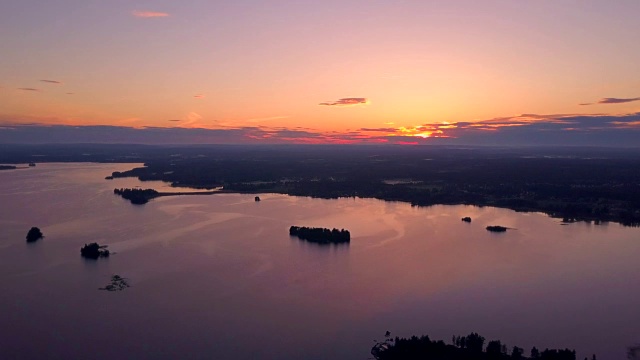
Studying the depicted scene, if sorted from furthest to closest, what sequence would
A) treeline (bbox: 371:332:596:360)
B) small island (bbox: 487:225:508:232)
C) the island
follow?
the island, small island (bbox: 487:225:508:232), treeline (bbox: 371:332:596:360)

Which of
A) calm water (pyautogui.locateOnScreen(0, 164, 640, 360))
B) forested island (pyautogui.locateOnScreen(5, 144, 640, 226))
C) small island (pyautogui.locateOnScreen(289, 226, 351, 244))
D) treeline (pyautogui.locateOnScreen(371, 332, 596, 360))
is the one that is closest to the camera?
treeline (pyautogui.locateOnScreen(371, 332, 596, 360))

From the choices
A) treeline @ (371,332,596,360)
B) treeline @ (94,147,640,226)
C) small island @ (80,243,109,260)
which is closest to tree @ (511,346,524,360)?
treeline @ (371,332,596,360)

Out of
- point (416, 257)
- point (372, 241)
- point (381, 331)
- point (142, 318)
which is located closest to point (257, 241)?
point (372, 241)

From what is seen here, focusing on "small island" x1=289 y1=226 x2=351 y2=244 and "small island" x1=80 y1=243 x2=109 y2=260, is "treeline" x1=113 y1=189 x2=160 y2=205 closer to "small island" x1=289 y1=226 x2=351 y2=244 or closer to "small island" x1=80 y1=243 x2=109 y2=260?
"small island" x1=80 y1=243 x2=109 y2=260

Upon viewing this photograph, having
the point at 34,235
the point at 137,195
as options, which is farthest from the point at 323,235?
the point at 137,195

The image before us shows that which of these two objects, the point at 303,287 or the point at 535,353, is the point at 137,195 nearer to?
the point at 303,287

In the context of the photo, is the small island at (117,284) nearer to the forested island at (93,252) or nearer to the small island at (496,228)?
the forested island at (93,252)

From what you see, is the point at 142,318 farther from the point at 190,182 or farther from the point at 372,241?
the point at 190,182
